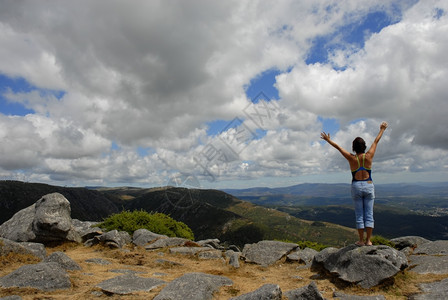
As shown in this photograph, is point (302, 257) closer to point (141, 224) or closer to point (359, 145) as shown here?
point (359, 145)

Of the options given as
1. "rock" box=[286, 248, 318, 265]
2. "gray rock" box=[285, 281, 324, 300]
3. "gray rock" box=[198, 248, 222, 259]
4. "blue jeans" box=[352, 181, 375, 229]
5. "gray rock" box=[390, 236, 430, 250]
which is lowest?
"gray rock" box=[198, 248, 222, 259]

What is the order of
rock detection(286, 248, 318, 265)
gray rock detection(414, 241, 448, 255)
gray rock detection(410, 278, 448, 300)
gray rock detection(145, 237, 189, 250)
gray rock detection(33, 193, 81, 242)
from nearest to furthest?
gray rock detection(410, 278, 448, 300) → gray rock detection(414, 241, 448, 255) → rock detection(286, 248, 318, 265) → gray rock detection(33, 193, 81, 242) → gray rock detection(145, 237, 189, 250)

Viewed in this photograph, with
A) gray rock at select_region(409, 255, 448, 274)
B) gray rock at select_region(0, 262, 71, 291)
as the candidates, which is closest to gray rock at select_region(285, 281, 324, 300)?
gray rock at select_region(409, 255, 448, 274)

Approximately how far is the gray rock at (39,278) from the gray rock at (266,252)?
401 inches

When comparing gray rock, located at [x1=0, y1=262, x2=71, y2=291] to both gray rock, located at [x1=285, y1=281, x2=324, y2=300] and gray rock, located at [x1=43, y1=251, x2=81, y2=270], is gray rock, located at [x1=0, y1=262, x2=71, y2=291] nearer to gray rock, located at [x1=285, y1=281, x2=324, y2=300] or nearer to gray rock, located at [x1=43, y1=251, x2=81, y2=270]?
gray rock, located at [x1=43, y1=251, x2=81, y2=270]

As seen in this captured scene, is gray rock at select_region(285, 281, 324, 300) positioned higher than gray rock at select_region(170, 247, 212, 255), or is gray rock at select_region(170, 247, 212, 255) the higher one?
gray rock at select_region(285, 281, 324, 300)

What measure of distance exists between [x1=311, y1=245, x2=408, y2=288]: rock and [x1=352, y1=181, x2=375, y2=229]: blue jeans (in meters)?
1.20

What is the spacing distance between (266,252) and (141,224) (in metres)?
15.9

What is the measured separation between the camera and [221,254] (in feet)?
59.0

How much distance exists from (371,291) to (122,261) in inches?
537

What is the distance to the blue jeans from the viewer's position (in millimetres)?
11297

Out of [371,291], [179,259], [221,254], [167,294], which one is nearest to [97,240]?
[179,259]

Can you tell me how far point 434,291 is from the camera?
9.26 meters

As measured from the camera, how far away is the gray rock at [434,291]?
8.76 meters
